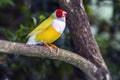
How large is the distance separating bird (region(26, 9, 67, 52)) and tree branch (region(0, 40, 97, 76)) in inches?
3.4

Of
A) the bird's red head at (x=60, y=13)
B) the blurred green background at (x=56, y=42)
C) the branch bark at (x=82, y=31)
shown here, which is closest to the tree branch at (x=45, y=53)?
the branch bark at (x=82, y=31)

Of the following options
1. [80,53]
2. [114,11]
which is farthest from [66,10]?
[114,11]

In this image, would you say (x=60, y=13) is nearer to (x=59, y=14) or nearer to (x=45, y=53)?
(x=59, y=14)

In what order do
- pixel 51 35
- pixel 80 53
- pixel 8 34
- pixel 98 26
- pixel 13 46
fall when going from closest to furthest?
pixel 13 46
pixel 51 35
pixel 80 53
pixel 8 34
pixel 98 26

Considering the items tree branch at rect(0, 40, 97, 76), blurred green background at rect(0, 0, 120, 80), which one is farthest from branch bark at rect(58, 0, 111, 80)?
blurred green background at rect(0, 0, 120, 80)

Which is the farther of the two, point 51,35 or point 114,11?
point 114,11

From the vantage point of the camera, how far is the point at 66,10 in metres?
3.40

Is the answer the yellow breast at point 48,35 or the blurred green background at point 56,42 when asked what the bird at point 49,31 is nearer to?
the yellow breast at point 48,35

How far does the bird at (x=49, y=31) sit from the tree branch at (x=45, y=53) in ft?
0.29

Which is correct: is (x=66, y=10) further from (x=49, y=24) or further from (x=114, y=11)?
(x=114, y=11)

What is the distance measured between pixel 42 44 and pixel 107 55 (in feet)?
6.28

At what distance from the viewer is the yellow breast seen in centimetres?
326

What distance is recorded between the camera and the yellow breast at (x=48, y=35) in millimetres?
3258

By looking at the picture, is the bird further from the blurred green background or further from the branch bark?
the blurred green background
